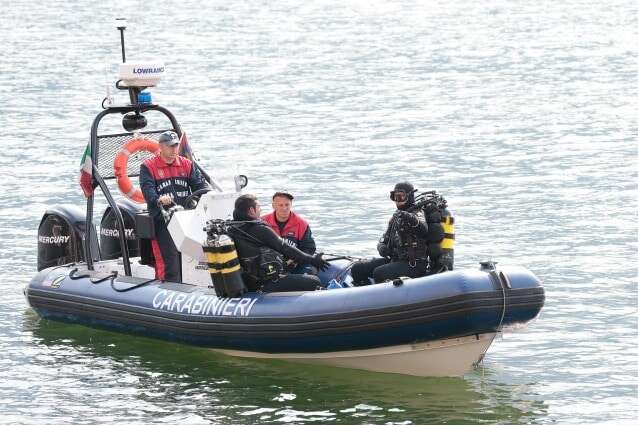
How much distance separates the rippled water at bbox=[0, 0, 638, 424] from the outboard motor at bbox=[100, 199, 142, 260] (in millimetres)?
774

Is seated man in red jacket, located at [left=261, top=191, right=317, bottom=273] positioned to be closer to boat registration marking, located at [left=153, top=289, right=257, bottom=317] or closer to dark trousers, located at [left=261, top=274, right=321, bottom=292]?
dark trousers, located at [left=261, top=274, right=321, bottom=292]

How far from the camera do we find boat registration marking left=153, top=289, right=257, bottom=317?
1081 centimetres

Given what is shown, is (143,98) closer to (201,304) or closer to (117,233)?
(117,233)

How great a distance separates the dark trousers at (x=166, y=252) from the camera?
38.9ft

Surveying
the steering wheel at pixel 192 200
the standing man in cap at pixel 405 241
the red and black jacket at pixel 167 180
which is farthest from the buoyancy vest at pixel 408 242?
the red and black jacket at pixel 167 180

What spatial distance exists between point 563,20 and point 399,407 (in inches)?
1285

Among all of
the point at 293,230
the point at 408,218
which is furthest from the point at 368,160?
the point at 408,218

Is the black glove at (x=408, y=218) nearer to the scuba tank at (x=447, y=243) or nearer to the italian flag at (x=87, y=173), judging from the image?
the scuba tank at (x=447, y=243)

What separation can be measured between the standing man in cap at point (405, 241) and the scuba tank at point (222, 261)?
40.0 inches

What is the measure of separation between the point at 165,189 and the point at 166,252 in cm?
54

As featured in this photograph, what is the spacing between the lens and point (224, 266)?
1075 centimetres

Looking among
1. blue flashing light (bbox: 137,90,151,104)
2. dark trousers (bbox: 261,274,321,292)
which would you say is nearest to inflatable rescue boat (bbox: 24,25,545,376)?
blue flashing light (bbox: 137,90,151,104)

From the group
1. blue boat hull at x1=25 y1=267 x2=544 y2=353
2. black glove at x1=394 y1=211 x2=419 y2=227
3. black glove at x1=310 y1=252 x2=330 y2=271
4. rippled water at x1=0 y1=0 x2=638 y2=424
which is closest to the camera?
blue boat hull at x1=25 y1=267 x2=544 y2=353

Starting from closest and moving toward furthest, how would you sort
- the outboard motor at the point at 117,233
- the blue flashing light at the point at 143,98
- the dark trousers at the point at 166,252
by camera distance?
the dark trousers at the point at 166,252, the outboard motor at the point at 117,233, the blue flashing light at the point at 143,98
